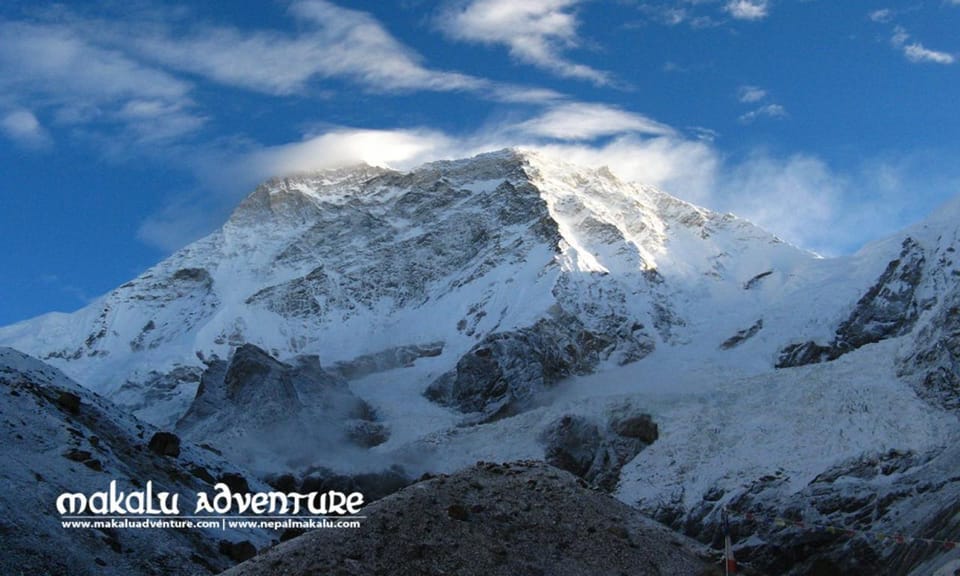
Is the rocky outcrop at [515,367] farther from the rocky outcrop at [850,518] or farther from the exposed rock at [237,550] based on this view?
the exposed rock at [237,550]

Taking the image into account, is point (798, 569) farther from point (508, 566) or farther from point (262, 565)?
point (262, 565)

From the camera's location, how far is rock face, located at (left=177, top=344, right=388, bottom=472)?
134250mm

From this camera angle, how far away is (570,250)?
18575cm

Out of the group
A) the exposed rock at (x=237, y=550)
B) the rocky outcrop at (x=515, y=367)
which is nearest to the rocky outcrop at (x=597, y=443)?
the rocky outcrop at (x=515, y=367)

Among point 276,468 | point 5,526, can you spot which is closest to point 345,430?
point 276,468

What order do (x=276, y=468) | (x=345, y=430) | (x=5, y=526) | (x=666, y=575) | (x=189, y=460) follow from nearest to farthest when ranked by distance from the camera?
1. (x=666, y=575)
2. (x=5, y=526)
3. (x=189, y=460)
4. (x=276, y=468)
5. (x=345, y=430)

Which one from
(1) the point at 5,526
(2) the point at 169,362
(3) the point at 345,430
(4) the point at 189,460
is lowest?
(1) the point at 5,526

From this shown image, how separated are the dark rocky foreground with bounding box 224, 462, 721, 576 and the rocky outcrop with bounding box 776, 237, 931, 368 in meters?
92.5

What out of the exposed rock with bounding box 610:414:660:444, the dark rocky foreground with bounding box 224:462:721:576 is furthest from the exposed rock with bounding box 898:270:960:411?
the dark rocky foreground with bounding box 224:462:721:576

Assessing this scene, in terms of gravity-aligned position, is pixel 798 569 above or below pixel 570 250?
below

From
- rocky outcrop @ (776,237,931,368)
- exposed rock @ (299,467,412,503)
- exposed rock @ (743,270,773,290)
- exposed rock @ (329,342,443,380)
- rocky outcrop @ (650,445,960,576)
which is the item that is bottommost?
rocky outcrop @ (650,445,960,576)

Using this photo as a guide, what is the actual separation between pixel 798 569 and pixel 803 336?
274 feet

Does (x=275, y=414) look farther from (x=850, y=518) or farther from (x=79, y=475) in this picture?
(x=850, y=518)

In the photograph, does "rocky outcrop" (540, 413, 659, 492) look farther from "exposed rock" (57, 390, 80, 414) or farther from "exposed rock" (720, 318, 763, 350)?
"exposed rock" (57, 390, 80, 414)
